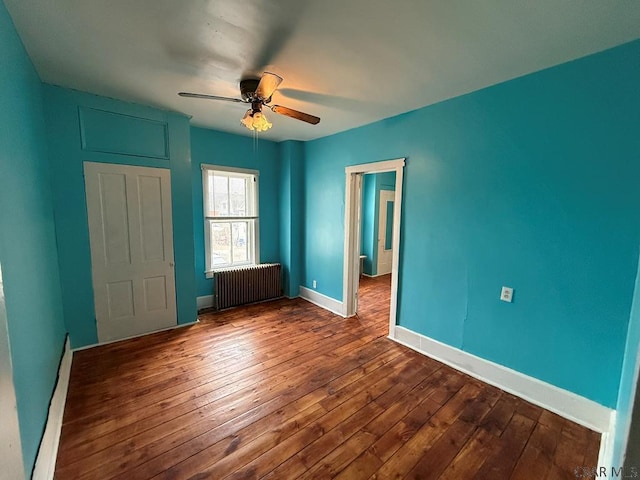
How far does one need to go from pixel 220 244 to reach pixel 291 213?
3.89ft

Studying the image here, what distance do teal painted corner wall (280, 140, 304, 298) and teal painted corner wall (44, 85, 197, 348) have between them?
5.13 ft

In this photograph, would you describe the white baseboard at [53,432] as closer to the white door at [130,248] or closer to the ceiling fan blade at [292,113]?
the white door at [130,248]

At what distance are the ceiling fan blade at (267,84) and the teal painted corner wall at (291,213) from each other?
2.15 m

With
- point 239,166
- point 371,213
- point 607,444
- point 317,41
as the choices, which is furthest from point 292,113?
point 371,213

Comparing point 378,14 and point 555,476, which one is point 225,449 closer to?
point 555,476

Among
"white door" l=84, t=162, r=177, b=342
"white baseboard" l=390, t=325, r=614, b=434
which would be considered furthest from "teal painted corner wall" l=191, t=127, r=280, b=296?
"white baseboard" l=390, t=325, r=614, b=434

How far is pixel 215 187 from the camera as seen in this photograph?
4016mm

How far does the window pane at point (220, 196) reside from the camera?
4.02 m

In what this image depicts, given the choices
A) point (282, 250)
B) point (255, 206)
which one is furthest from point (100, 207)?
point (282, 250)

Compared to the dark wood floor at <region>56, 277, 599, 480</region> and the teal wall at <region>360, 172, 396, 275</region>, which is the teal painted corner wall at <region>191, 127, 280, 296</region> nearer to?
the dark wood floor at <region>56, 277, 599, 480</region>

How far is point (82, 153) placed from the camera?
2680mm

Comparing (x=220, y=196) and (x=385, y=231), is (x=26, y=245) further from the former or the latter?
(x=385, y=231)

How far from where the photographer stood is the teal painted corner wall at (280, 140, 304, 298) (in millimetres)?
4305

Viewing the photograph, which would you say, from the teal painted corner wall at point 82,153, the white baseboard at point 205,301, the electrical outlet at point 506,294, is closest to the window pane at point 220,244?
the white baseboard at point 205,301
